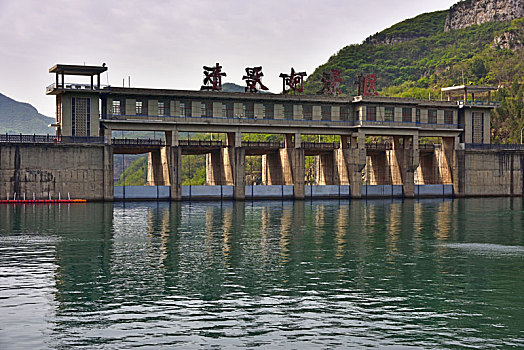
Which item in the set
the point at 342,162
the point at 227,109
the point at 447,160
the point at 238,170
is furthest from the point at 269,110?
the point at 447,160

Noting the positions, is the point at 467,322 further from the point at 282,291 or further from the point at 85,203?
the point at 85,203

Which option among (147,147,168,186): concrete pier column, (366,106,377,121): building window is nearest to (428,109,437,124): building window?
(366,106,377,121): building window

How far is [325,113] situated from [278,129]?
28.4ft

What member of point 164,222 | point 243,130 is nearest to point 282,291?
point 164,222

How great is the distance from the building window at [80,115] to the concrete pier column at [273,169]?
33.3m

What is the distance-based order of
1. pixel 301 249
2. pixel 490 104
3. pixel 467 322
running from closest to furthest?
pixel 467 322, pixel 301 249, pixel 490 104

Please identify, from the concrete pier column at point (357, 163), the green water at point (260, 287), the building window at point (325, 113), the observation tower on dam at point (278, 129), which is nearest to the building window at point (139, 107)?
the observation tower on dam at point (278, 129)

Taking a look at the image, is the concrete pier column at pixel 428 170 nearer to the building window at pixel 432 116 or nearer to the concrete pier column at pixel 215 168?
the building window at pixel 432 116

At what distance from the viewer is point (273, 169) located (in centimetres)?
11200

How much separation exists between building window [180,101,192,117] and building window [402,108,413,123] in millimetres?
36602

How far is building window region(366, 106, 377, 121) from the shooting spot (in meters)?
106

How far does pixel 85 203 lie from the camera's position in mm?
90375

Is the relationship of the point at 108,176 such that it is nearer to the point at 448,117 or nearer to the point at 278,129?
the point at 278,129

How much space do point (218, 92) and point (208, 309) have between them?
2976 inches
